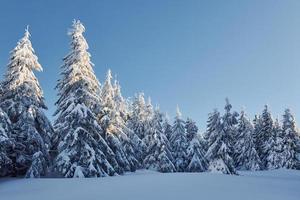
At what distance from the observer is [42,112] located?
28.5 m

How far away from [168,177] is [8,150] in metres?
14.3

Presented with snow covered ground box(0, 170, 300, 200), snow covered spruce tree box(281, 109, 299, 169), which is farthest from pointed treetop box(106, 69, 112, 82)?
snow covered spruce tree box(281, 109, 299, 169)

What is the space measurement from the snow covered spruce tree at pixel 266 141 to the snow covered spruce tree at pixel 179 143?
15.5 m

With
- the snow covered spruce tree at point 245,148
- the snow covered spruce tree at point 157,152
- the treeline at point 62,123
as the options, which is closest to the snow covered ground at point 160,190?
the treeline at point 62,123

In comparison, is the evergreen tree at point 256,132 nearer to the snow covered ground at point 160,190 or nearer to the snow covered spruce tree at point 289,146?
the snow covered spruce tree at point 289,146

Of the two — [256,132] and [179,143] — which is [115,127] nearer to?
[179,143]

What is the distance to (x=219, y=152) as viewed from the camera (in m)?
47.2

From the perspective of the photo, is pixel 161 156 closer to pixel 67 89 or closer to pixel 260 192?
pixel 67 89

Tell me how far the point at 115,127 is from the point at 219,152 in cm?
1638

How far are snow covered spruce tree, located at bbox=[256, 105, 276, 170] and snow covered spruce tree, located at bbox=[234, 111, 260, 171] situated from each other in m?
2.51

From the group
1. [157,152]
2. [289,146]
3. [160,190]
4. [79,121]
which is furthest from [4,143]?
[289,146]

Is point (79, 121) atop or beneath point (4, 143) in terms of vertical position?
atop

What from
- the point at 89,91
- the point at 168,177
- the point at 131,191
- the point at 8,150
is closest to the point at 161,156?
the point at 89,91

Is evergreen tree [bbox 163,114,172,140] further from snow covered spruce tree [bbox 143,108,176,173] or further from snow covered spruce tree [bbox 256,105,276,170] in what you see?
snow covered spruce tree [bbox 256,105,276,170]
